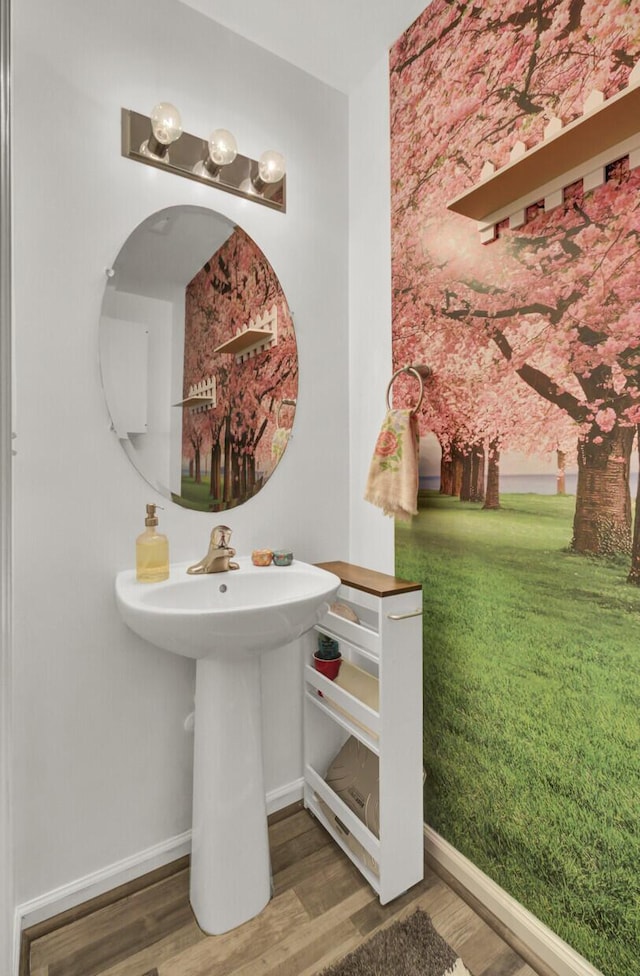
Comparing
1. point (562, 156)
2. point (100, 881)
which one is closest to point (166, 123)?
point (562, 156)

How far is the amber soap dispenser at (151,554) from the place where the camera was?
1.41 meters

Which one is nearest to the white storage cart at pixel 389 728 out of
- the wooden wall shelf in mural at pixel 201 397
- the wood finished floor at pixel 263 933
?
the wood finished floor at pixel 263 933

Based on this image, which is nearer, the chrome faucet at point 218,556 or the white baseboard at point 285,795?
the chrome faucet at point 218,556

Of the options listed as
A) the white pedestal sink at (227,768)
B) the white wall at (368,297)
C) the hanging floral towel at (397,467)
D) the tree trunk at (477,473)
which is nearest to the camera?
the white pedestal sink at (227,768)

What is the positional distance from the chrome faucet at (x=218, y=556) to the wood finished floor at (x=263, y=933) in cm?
94

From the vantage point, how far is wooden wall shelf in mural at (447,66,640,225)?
3.25ft

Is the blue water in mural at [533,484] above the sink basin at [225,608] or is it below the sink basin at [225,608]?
above

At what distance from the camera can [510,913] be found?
4.34 feet

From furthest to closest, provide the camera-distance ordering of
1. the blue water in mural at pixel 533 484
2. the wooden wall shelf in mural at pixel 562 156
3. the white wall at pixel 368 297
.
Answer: the white wall at pixel 368 297 < the blue water in mural at pixel 533 484 < the wooden wall shelf in mural at pixel 562 156

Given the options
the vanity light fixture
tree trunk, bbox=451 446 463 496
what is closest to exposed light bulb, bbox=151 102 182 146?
the vanity light fixture

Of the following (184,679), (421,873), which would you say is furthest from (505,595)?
(184,679)

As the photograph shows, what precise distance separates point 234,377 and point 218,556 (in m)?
0.60

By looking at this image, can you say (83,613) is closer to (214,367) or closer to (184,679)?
(184,679)

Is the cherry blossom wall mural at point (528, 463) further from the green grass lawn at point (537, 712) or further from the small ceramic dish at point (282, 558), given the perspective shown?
the small ceramic dish at point (282, 558)
